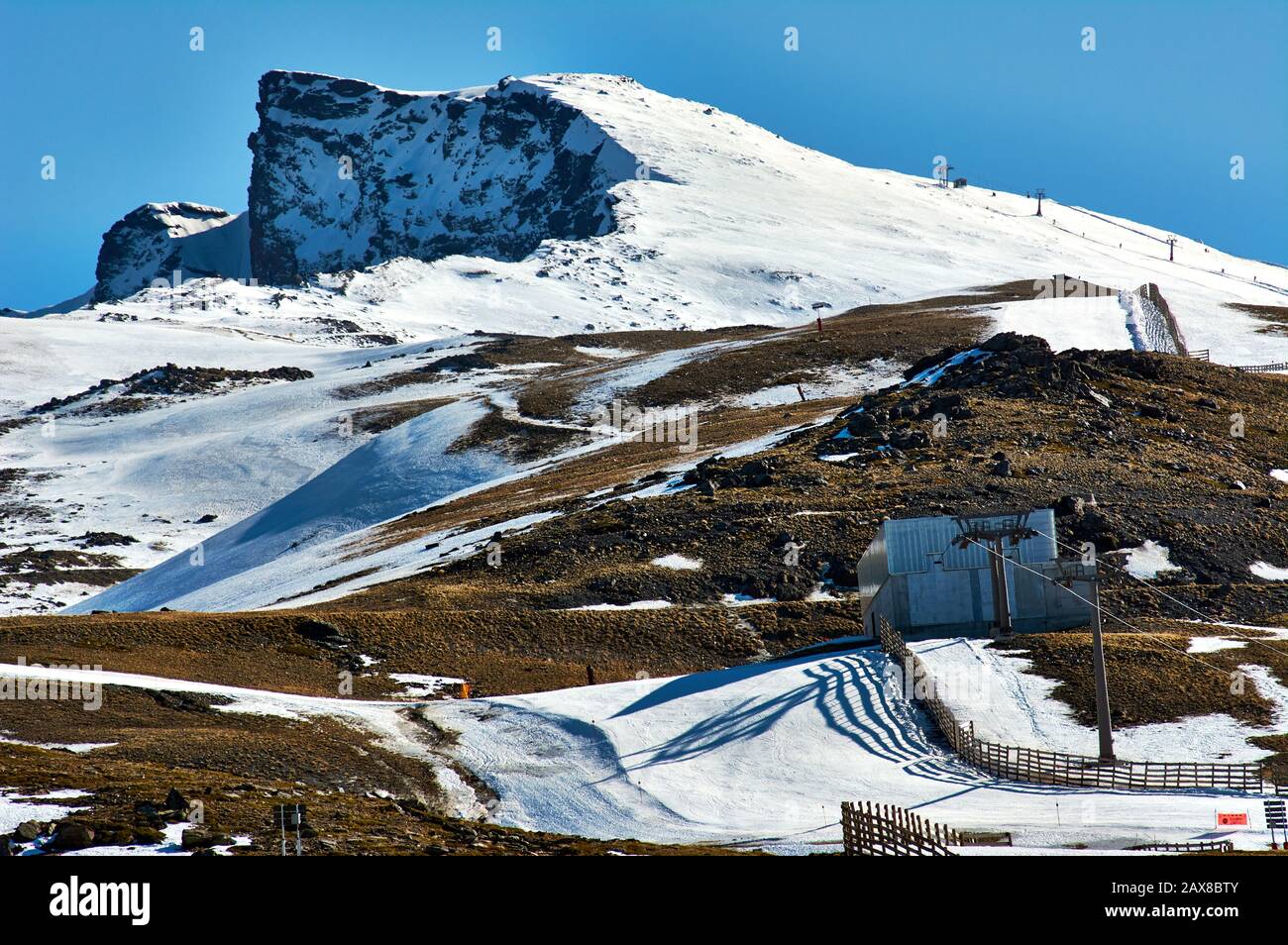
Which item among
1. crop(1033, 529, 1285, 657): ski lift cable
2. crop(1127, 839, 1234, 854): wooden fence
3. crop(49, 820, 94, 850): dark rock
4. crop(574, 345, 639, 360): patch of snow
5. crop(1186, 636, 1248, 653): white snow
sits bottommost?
crop(1127, 839, 1234, 854): wooden fence

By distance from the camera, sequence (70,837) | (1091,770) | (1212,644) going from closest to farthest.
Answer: (70,837), (1091,770), (1212,644)

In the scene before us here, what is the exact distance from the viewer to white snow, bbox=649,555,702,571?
2606 inches

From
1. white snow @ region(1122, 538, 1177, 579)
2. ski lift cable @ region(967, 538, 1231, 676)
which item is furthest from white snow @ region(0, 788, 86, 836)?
white snow @ region(1122, 538, 1177, 579)

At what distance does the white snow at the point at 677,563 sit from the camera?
6619 centimetres

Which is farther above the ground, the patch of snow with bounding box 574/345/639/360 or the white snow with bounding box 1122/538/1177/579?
the patch of snow with bounding box 574/345/639/360

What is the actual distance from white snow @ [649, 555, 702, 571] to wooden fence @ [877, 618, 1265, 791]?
24594 millimetres

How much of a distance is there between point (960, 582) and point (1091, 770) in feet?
54.9

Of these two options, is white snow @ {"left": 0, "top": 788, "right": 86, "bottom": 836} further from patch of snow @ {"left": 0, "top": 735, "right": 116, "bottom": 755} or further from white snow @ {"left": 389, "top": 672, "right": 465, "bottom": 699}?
white snow @ {"left": 389, "top": 672, "right": 465, "bottom": 699}

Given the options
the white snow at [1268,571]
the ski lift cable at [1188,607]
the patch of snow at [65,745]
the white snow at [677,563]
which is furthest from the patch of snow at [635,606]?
the white snow at [1268,571]

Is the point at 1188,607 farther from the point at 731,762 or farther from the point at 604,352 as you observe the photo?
the point at 604,352

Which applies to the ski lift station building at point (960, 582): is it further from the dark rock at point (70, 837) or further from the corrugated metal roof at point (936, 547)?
the dark rock at point (70, 837)

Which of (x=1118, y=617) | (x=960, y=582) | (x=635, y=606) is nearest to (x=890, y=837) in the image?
(x=960, y=582)

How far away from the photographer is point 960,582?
183 ft

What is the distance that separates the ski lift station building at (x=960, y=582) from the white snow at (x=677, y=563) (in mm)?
12863
